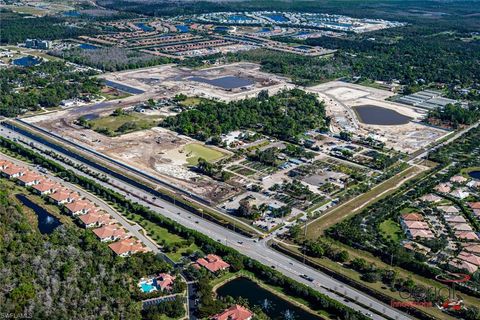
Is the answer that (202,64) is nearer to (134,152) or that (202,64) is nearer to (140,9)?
(134,152)

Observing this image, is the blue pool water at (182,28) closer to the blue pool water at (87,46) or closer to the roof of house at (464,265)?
the blue pool water at (87,46)

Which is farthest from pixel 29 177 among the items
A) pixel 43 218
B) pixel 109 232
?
pixel 109 232

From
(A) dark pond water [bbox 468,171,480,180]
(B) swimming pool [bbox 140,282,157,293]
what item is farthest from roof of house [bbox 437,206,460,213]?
(B) swimming pool [bbox 140,282,157,293]

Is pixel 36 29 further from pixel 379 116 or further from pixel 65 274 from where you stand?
pixel 65 274

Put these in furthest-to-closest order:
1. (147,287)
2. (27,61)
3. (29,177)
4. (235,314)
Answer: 1. (27,61)
2. (29,177)
3. (147,287)
4. (235,314)

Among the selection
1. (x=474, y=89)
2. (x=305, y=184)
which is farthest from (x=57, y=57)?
(x=474, y=89)

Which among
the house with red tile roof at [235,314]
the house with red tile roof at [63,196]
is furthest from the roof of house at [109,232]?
the house with red tile roof at [235,314]
